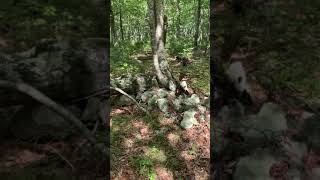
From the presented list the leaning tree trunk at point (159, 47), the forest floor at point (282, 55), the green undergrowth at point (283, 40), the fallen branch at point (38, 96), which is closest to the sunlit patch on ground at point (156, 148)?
the forest floor at point (282, 55)

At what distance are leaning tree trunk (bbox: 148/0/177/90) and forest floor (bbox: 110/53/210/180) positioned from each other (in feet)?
3.57

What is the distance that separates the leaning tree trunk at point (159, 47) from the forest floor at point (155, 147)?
42.8 inches

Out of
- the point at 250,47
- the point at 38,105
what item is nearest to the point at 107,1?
the point at 250,47

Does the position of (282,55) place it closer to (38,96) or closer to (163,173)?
(163,173)

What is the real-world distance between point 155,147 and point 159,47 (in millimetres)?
2769

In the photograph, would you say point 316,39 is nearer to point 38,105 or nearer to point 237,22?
point 237,22

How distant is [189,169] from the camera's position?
5207 millimetres

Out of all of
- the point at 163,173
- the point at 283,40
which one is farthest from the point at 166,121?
the point at 283,40

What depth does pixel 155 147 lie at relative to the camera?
554 centimetres

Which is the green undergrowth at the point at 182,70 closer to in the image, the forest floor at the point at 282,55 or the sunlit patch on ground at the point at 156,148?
the forest floor at the point at 282,55

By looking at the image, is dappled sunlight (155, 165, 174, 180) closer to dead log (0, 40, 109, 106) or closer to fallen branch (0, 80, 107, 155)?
fallen branch (0, 80, 107, 155)

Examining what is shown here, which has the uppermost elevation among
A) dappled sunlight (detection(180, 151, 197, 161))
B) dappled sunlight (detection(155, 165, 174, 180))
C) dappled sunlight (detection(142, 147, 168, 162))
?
dappled sunlight (detection(142, 147, 168, 162))

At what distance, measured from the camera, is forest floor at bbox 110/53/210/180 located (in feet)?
16.7

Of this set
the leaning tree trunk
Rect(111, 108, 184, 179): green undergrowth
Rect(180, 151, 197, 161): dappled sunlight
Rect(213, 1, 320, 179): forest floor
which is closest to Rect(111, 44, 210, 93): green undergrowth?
the leaning tree trunk
